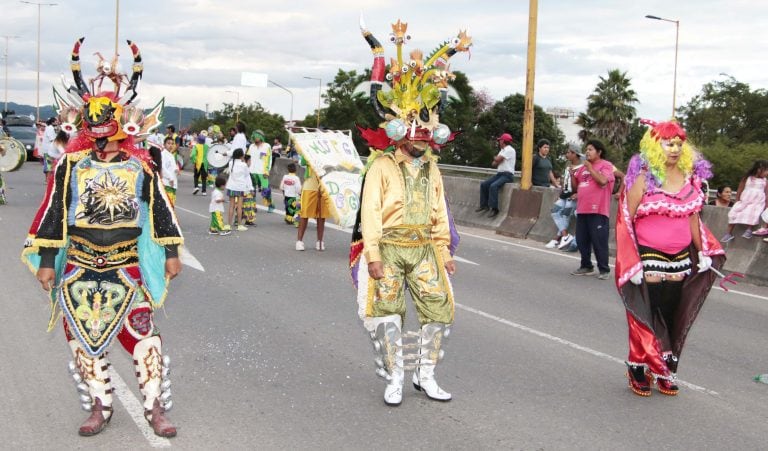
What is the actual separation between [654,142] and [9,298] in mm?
6545

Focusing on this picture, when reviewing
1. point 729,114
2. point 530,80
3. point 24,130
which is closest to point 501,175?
point 530,80

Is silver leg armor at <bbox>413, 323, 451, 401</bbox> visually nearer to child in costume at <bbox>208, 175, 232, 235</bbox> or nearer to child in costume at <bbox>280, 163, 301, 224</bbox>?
child in costume at <bbox>208, 175, 232, 235</bbox>

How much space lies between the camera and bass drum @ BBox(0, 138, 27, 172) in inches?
762

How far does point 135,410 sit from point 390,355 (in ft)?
5.35

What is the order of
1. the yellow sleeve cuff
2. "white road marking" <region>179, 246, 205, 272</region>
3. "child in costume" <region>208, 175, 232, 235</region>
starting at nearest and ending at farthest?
the yellow sleeve cuff
"white road marking" <region>179, 246, 205, 272</region>
"child in costume" <region>208, 175, 232, 235</region>

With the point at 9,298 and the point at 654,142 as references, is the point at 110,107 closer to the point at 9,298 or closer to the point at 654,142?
the point at 654,142

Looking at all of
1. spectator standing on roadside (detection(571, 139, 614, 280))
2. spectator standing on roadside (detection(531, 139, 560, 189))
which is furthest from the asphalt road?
spectator standing on roadside (detection(531, 139, 560, 189))

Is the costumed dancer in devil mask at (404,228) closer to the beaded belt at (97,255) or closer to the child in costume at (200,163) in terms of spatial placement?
the beaded belt at (97,255)

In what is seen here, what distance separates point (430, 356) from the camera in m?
5.90

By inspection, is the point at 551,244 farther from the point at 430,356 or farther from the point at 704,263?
the point at 430,356

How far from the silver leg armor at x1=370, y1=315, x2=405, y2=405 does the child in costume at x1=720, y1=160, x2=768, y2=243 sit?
7.99 metres

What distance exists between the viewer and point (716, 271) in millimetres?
6371

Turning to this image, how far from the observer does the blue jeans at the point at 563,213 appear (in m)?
15.0

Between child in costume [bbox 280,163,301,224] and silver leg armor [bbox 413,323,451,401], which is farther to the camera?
child in costume [bbox 280,163,301,224]
